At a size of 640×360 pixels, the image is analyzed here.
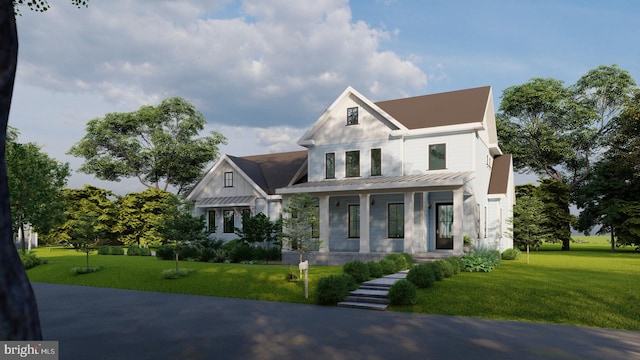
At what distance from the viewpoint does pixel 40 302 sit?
1489 centimetres

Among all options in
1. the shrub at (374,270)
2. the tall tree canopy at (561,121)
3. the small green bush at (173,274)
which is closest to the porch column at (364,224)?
the shrub at (374,270)

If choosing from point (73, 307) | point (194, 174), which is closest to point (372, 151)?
point (73, 307)

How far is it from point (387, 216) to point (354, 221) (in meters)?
2.14

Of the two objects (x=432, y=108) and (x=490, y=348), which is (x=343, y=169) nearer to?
(x=432, y=108)

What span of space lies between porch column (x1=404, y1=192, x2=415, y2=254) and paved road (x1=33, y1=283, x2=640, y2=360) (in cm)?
1046

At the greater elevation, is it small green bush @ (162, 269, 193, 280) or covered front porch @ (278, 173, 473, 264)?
covered front porch @ (278, 173, 473, 264)

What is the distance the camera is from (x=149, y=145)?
175 feet

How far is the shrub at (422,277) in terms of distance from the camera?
15.0 meters

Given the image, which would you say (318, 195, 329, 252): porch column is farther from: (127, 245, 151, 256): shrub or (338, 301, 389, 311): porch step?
(127, 245, 151, 256): shrub

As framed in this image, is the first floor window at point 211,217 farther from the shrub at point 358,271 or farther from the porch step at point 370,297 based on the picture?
the porch step at point 370,297

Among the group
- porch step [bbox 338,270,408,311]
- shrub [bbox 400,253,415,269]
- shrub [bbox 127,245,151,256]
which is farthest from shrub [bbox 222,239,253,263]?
porch step [bbox 338,270,408,311]

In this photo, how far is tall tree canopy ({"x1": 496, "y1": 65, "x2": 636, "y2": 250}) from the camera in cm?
4691

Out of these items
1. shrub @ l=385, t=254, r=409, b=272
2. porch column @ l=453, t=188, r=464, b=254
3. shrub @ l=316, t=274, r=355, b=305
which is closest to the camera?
shrub @ l=316, t=274, r=355, b=305

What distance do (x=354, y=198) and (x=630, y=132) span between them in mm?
26686
